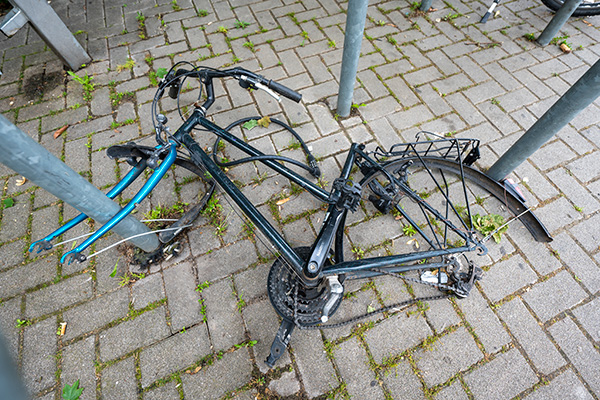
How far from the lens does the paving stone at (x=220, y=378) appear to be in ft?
6.24

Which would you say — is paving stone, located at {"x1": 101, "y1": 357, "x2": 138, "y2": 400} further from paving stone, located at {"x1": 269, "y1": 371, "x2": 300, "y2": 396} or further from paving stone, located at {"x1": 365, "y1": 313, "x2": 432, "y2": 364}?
paving stone, located at {"x1": 365, "y1": 313, "x2": 432, "y2": 364}

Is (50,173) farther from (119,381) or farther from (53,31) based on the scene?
(53,31)

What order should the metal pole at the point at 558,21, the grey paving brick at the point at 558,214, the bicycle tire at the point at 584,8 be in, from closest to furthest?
the grey paving brick at the point at 558,214
the metal pole at the point at 558,21
the bicycle tire at the point at 584,8

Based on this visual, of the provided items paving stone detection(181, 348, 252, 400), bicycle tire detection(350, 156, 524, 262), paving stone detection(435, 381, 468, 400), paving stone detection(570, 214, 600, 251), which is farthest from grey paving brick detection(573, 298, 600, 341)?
paving stone detection(181, 348, 252, 400)

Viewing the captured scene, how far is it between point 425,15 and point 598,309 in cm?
389

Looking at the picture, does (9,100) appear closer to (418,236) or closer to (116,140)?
(116,140)

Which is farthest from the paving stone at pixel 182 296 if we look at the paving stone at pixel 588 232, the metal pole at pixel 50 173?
the paving stone at pixel 588 232

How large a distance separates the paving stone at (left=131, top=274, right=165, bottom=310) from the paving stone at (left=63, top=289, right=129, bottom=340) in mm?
63

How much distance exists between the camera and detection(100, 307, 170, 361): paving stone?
2.04 meters

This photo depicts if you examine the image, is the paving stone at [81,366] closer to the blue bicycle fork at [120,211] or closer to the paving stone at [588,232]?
the blue bicycle fork at [120,211]

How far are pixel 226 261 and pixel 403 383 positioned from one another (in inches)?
59.7

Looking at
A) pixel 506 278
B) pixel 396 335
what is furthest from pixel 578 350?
pixel 396 335

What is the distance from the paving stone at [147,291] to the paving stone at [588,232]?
11.3 feet

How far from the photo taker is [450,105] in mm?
3273
